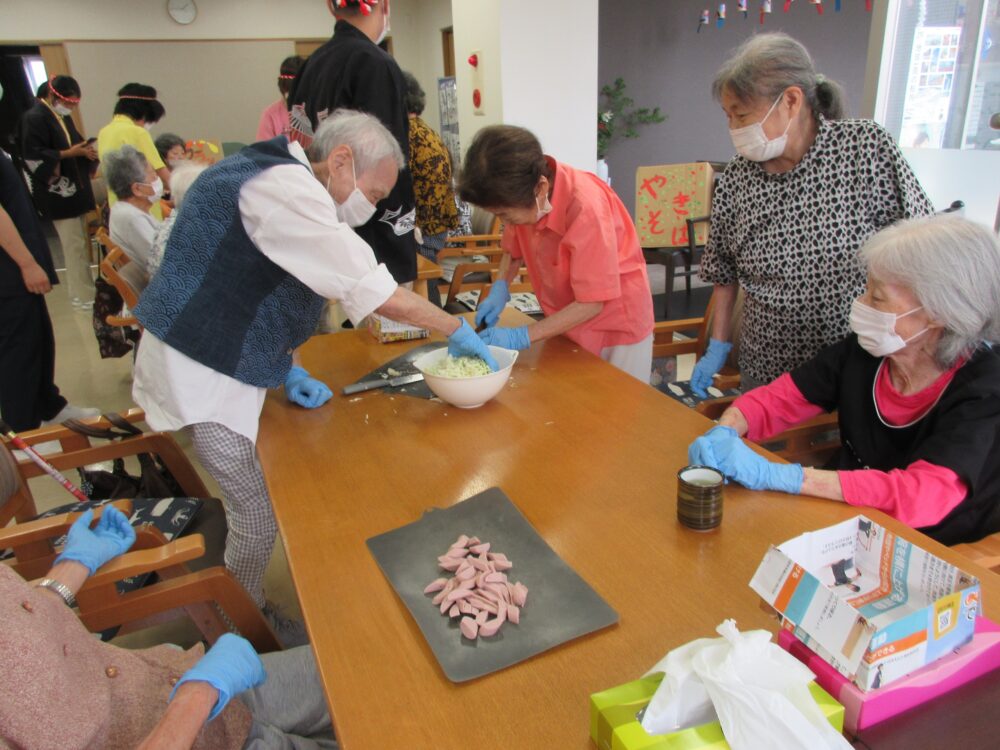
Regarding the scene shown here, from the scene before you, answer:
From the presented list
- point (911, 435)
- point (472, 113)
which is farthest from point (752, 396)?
point (472, 113)

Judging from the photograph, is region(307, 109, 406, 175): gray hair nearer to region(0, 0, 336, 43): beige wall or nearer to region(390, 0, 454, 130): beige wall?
region(390, 0, 454, 130): beige wall

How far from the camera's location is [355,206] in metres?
1.57

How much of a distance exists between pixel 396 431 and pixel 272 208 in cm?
53

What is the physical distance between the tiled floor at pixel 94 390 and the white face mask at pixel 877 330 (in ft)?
5.43

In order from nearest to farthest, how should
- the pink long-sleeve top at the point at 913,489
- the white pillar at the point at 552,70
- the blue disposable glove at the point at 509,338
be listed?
Answer: the pink long-sleeve top at the point at 913,489
the blue disposable glove at the point at 509,338
the white pillar at the point at 552,70

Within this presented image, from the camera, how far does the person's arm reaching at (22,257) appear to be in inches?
109

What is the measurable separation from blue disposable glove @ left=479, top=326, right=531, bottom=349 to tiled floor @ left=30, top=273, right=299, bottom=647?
41.2 inches

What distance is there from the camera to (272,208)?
4.24 feet

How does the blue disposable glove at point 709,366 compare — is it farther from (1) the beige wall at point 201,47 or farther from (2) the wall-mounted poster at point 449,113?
(1) the beige wall at point 201,47

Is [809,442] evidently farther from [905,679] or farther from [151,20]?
[151,20]

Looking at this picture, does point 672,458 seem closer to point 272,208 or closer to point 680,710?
point 680,710

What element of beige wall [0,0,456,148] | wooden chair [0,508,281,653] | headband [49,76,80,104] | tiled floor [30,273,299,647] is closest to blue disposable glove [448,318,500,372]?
wooden chair [0,508,281,653]

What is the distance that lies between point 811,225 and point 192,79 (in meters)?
7.72

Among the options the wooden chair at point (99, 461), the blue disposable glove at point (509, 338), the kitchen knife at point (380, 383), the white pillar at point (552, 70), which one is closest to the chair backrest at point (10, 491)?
the wooden chair at point (99, 461)
